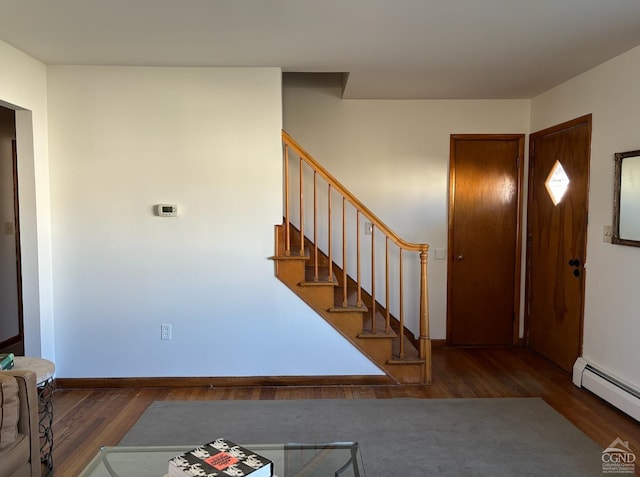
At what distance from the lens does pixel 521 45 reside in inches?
113

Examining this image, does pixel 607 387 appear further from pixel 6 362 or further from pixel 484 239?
pixel 6 362

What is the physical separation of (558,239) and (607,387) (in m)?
1.28

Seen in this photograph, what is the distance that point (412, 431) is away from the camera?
9.02 ft

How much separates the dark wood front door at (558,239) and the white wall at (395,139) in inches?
21.3

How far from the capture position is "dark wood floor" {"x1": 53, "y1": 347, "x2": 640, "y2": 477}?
8.81 ft

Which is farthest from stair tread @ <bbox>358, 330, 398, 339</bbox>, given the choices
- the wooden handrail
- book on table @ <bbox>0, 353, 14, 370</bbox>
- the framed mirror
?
book on table @ <bbox>0, 353, 14, 370</bbox>

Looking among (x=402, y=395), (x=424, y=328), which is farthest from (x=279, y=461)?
(x=424, y=328)

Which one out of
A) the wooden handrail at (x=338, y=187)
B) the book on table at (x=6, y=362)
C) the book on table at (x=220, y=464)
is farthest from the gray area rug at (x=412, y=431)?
the wooden handrail at (x=338, y=187)

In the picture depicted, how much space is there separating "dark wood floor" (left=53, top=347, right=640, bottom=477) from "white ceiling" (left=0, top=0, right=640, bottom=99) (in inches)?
94.1

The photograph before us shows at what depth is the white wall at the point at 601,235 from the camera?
2.95 metres

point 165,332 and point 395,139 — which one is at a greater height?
point 395,139

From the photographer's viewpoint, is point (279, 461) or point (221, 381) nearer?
point (279, 461)

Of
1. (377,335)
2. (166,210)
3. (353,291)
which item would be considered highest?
(166,210)

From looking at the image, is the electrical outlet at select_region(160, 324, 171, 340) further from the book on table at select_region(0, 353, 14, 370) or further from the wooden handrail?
the wooden handrail
